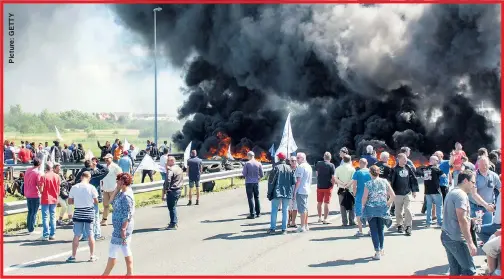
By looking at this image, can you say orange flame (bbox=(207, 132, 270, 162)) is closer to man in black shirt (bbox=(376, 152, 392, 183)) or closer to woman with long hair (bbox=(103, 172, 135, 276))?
man in black shirt (bbox=(376, 152, 392, 183))

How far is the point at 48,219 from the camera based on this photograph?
1074cm

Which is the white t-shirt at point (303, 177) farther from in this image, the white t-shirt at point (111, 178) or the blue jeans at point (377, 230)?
the white t-shirt at point (111, 178)

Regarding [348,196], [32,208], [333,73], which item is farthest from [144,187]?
[333,73]

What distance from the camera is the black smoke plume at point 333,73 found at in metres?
31.3

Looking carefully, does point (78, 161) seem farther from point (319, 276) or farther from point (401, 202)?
point (319, 276)

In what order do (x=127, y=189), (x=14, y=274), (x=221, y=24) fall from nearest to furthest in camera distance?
(x=127, y=189)
(x=14, y=274)
(x=221, y=24)

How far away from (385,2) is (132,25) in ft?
69.4

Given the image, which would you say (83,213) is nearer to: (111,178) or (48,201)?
(48,201)

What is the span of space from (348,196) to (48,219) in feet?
18.8

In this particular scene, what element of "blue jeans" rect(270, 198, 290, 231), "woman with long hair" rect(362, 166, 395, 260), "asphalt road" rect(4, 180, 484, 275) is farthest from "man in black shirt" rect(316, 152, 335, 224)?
"woman with long hair" rect(362, 166, 395, 260)

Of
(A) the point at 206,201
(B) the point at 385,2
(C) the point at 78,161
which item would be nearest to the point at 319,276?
(A) the point at 206,201

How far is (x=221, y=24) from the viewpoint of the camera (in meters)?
45.6

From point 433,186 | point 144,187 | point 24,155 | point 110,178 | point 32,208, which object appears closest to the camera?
point 32,208

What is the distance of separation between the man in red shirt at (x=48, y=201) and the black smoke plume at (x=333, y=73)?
907 inches
